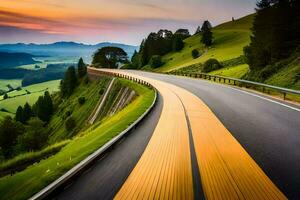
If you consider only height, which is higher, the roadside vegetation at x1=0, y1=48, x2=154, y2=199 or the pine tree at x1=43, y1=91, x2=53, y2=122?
the roadside vegetation at x1=0, y1=48, x2=154, y2=199

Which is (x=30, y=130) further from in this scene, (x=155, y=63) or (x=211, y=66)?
(x=155, y=63)

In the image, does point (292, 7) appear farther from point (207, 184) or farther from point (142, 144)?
point (207, 184)

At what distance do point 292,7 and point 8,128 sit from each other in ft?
229

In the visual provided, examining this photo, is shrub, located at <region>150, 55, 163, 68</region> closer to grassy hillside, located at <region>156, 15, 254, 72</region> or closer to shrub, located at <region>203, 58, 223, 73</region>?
grassy hillside, located at <region>156, 15, 254, 72</region>

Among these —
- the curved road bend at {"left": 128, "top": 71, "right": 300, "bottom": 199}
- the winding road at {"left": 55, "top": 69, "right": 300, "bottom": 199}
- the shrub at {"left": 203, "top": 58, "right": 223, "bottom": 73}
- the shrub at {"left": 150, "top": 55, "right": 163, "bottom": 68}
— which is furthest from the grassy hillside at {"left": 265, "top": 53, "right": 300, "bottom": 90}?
the shrub at {"left": 150, "top": 55, "right": 163, "bottom": 68}

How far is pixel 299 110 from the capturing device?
16953mm

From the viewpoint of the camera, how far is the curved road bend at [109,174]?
6.33m

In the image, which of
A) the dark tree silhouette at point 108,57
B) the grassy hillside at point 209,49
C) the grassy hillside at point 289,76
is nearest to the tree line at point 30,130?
the dark tree silhouette at point 108,57

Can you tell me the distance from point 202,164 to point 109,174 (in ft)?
7.16

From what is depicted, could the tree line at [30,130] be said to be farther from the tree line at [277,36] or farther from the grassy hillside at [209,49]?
the tree line at [277,36]

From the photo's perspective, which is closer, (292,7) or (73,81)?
(292,7)

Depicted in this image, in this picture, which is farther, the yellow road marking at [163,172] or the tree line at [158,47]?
the tree line at [158,47]

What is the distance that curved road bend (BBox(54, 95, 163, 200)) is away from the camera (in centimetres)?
633

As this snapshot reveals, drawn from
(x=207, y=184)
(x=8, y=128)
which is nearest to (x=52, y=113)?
(x=8, y=128)
